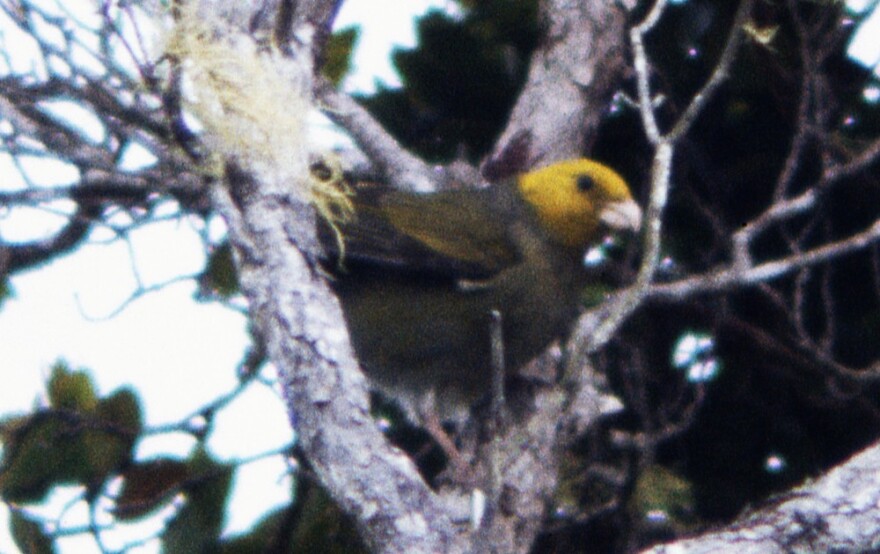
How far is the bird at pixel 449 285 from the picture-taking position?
160 inches

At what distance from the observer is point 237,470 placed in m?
3.33

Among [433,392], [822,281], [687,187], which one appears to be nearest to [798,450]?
[822,281]

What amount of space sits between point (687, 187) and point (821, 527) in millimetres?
1608

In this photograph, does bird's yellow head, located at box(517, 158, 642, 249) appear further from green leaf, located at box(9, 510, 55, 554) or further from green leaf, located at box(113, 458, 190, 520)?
green leaf, located at box(9, 510, 55, 554)

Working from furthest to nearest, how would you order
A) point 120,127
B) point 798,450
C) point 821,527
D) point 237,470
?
point 798,450, point 237,470, point 120,127, point 821,527

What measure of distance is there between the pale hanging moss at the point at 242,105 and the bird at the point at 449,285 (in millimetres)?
1008

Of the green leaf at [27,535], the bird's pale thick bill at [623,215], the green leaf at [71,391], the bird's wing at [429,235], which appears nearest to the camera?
the green leaf at [27,535]

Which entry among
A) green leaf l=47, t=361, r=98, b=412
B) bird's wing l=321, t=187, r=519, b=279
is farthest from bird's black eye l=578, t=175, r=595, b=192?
green leaf l=47, t=361, r=98, b=412

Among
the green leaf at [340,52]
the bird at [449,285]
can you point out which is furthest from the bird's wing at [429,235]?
the green leaf at [340,52]

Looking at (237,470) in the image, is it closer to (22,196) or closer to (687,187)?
(22,196)

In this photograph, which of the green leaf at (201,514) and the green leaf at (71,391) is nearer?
the green leaf at (201,514)

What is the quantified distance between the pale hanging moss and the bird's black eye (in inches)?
58.0

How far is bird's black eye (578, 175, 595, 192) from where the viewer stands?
421 centimetres

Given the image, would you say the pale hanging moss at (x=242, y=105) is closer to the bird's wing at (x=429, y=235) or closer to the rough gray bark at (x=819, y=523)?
the bird's wing at (x=429, y=235)
